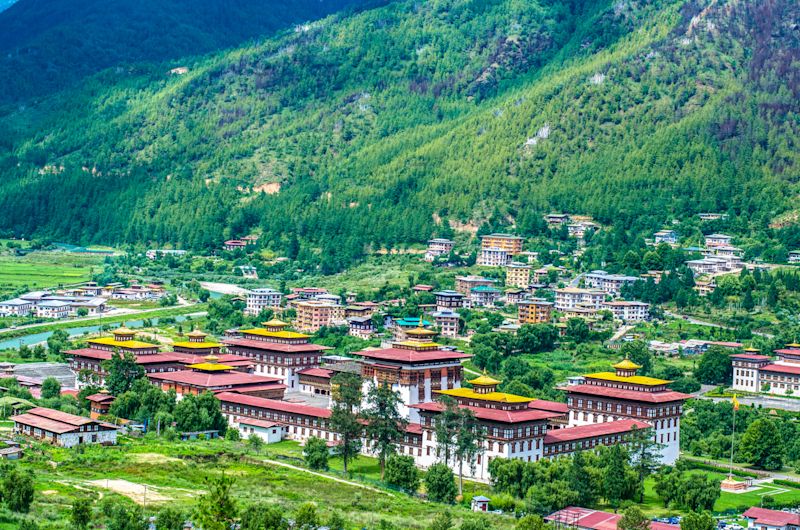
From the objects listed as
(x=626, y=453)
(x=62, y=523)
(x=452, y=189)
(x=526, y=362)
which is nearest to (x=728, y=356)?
→ (x=526, y=362)

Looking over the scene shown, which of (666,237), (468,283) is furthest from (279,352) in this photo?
(666,237)

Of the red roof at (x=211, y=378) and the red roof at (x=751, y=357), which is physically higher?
the red roof at (x=751, y=357)

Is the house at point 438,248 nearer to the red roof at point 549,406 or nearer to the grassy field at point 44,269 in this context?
the grassy field at point 44,269

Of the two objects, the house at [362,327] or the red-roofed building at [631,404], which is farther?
the house at [362,327]

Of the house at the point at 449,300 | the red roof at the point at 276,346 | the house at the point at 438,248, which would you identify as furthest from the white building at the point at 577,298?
the red roof at the point at 276,346

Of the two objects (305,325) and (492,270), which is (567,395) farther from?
(492,270)
